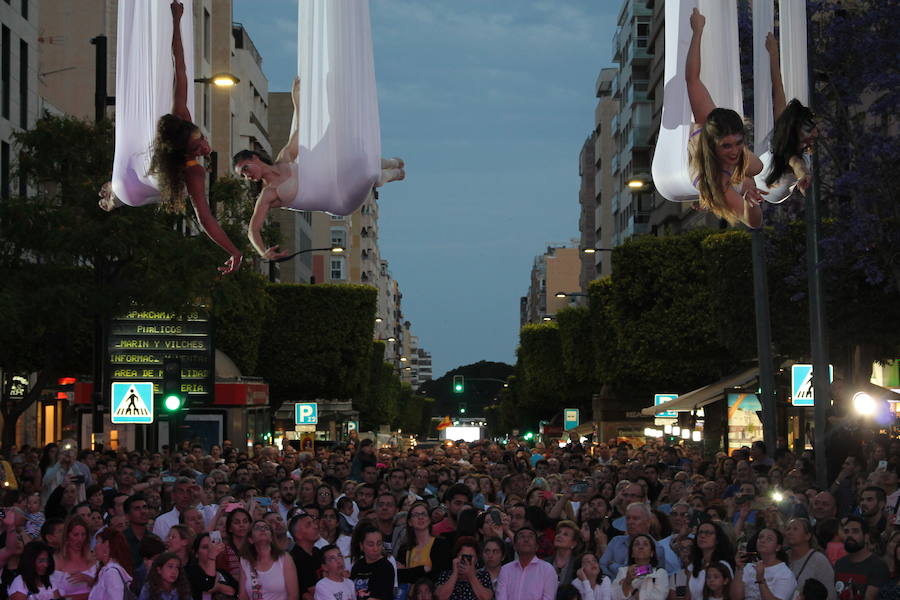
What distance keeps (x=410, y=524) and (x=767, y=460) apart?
12489 millimetres

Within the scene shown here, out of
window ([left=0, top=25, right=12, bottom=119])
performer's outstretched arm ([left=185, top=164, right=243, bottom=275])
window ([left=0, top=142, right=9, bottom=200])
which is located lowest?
performer's outstretched arm ([left=185, top=164, right=243, bottom=275])

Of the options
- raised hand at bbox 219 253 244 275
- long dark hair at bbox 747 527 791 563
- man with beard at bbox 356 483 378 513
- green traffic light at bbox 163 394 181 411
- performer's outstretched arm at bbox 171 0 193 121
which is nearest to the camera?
performer's outstretched arm at bbox 171 0 193 121

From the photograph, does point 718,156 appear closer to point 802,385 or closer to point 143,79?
point 143,79

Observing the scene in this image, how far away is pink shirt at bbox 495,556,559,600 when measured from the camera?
13.4m

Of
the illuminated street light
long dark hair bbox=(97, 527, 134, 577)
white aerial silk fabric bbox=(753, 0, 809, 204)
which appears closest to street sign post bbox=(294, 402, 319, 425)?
the illuminated street light

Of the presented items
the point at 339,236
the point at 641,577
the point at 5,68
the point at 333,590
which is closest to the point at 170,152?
the point at 333,590

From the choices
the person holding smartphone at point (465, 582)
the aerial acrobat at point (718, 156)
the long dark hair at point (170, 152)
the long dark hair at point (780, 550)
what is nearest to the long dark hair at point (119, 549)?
the person holding smartphone at point (465, 582)

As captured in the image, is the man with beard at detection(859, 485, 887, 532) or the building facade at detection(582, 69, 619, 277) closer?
the man with beard at detection(859, 485, 887, 532)

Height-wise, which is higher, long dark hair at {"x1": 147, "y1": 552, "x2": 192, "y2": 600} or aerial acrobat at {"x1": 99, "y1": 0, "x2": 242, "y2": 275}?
aerial acrobat at {"x1": 99, "y1": 0, "x2": 242, "y2": 275}

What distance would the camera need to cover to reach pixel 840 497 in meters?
20.7

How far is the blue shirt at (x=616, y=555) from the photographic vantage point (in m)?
14.9

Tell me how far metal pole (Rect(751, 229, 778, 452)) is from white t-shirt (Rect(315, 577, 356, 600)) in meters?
10.1

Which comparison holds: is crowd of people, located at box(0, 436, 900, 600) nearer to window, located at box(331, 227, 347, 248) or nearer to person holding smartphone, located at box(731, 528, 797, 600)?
person holding smartphone, located at box(731, 528, 797, 600)

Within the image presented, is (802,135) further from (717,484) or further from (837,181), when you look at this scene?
(837,181)
